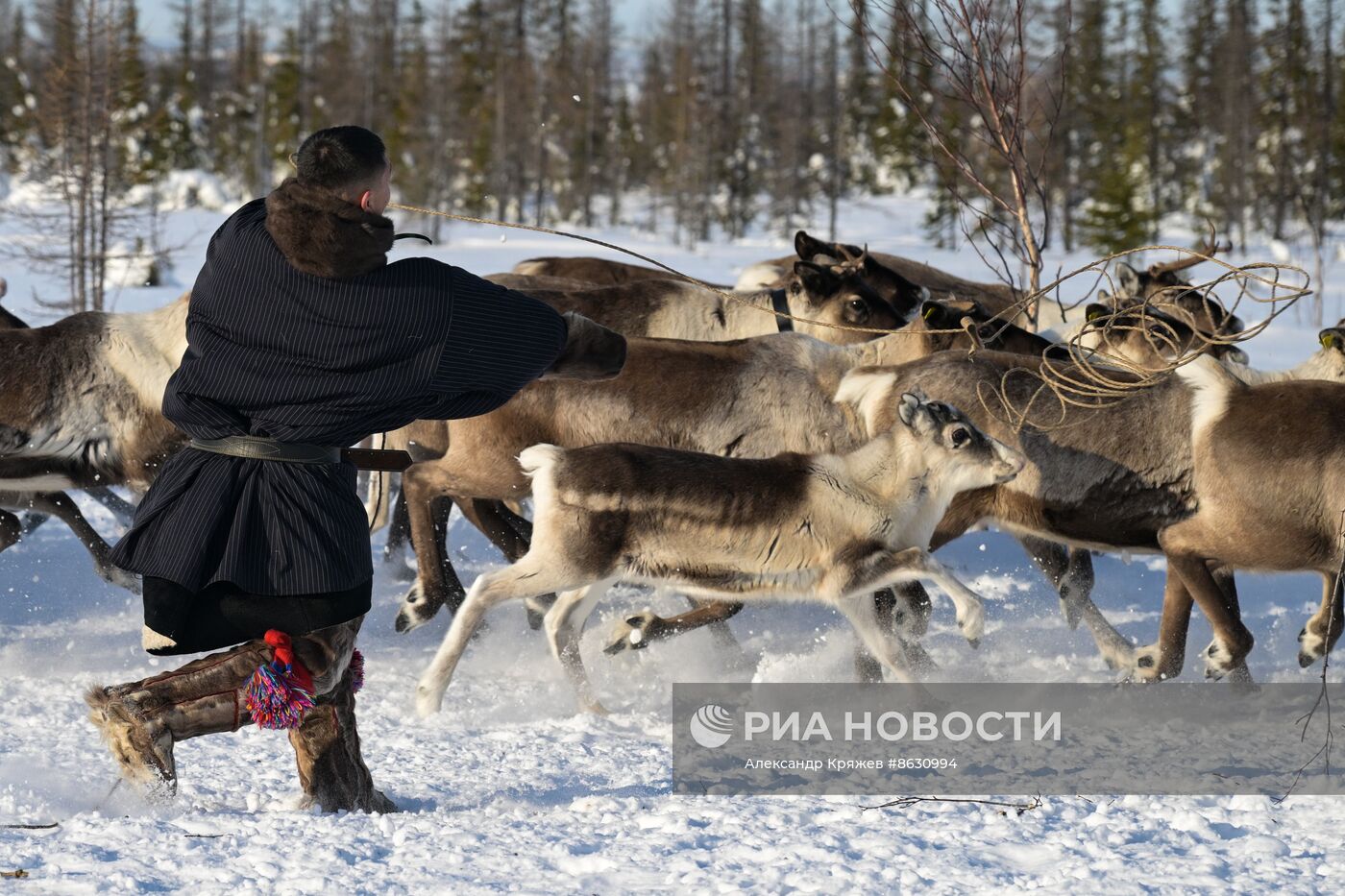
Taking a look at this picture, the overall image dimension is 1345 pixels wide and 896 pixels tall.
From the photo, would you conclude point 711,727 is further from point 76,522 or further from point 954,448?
point 76,522

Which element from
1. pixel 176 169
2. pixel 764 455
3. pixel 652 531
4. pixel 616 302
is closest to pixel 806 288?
pixel 616 302

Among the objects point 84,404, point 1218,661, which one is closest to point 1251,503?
point 1218,661

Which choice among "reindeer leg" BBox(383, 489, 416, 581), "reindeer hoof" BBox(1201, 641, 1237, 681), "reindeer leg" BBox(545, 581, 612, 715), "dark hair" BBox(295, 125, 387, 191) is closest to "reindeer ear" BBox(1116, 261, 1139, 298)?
"reindeer hoof" BBox(1201, 641, 1237, 681)

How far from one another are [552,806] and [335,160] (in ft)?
6.59

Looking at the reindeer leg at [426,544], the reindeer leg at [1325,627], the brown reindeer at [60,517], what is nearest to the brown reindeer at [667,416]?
the reindeer leg at [426,544]

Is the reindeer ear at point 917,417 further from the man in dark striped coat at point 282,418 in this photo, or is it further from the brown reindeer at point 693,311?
the man in dark striped coat at point 282,418

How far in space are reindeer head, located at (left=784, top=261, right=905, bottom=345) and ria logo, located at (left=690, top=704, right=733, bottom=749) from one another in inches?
124

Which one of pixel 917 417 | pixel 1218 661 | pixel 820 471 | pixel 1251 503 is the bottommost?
pixel 1218 661

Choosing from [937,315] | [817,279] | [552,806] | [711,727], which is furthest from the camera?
[817,279]

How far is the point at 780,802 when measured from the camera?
4.04 m

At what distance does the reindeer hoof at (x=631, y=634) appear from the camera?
6648mm

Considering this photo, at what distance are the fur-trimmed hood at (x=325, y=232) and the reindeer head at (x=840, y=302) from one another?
4.84 m

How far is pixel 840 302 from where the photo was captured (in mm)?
8297

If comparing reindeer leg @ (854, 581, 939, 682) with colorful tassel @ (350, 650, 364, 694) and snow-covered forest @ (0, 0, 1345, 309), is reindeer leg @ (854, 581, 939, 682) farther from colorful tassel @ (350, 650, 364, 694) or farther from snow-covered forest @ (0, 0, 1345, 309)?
snow-covered forest @ (0, 0, 1345, 309)
